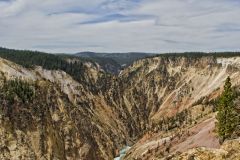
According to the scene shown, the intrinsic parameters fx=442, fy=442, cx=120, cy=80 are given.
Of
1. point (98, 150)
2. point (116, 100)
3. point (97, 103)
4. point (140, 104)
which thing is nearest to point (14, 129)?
point (98, 150)

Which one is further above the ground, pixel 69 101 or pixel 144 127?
pixel 69 101

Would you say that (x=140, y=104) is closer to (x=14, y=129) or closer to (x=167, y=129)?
(x=167, y=129)

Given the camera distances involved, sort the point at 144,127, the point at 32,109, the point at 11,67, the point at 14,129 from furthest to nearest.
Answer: the point at 144,127 < the point at 11,67 < the point at 32,109 < the point at 14,129

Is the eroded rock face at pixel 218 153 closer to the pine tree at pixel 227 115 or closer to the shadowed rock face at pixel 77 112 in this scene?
the pine tree at pixel 227 115

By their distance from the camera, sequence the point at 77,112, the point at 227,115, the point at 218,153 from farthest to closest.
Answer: the point at 77,112 < the point at 227,115 < the point at 218,153

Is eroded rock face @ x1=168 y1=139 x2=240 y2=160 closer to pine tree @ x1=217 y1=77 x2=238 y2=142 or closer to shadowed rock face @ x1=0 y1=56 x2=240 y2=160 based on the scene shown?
pine tree @ x1=217 y1=77 x2=238 y2=142

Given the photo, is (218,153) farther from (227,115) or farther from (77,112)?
(77,112)

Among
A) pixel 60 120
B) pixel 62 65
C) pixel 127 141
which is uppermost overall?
pixel 62 65

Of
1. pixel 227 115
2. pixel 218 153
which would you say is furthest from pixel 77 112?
pixel 218 153

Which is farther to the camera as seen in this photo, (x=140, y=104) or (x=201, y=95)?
(x=140, y=104)
